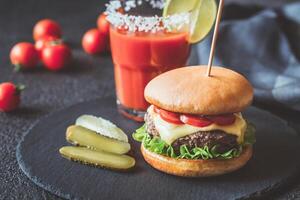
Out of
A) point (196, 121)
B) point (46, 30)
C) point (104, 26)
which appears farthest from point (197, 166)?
point (46, 30)

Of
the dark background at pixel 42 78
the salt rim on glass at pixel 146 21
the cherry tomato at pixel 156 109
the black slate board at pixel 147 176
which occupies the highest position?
the salt rim on glass at pixel 146 21

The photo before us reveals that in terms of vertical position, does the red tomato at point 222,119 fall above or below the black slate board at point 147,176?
above

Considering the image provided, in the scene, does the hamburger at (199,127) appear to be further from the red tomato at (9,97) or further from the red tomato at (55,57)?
the red tomato at (55,57)

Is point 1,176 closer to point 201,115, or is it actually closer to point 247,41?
point 201,115

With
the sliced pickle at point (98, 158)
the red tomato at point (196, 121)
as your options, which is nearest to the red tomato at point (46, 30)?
the sliced pickle at point (98, 158)

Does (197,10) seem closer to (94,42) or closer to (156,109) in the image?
(156,109)

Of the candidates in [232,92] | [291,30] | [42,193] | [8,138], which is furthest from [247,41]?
[42,193]

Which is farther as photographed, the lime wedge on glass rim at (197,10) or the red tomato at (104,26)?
the red tomato at (104,26)
